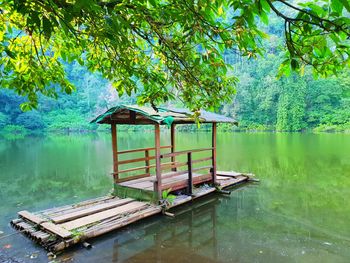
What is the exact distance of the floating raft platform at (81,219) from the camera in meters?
4.14

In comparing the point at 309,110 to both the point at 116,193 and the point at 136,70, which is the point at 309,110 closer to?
the point at 116,193

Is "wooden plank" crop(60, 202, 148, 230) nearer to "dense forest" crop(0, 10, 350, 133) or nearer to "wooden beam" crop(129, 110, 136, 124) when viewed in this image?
"wooden beam" crop(129, 110, 136, 124)

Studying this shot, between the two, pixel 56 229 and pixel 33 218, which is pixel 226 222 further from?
pixel 33 218

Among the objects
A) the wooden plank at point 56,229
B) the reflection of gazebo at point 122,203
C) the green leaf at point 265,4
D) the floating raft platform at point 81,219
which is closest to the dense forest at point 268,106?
the reflection of gazebo at point 122,203

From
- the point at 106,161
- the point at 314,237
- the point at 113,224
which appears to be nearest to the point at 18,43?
the point at 113,224

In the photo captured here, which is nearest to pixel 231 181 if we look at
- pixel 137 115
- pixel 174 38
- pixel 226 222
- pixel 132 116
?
pixel 226 222

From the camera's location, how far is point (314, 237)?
4.57 metres

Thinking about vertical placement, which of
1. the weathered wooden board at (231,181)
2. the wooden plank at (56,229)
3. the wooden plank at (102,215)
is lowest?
the weathered wooden board at (231,181)

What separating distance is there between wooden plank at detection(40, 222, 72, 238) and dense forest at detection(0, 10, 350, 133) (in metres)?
27.3

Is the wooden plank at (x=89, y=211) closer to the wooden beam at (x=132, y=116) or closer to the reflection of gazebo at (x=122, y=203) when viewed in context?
the reflection of gazebo at (x=122, y=203)

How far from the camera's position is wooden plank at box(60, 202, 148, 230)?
14.7ft

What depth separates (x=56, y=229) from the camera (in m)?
4.27

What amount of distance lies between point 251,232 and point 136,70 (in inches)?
140

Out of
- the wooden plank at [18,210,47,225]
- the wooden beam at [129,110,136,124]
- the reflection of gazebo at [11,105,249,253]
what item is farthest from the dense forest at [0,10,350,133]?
the wooden plank at [18,210,47,225]
